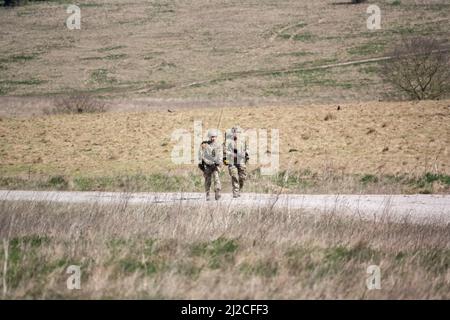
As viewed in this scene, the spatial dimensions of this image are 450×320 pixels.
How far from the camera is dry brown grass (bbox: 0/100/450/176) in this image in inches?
821

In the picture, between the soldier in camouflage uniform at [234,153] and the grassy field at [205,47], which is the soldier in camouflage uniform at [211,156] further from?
the grassy field at [205,47]

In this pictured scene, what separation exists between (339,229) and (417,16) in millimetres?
72415

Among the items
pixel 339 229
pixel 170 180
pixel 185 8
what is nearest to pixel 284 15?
pixel 185 8

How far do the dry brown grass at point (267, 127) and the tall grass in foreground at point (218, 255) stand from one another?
444 inches

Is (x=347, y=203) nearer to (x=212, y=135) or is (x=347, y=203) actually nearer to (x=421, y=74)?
(x=212, y=135)

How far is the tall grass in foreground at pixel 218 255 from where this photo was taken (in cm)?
570

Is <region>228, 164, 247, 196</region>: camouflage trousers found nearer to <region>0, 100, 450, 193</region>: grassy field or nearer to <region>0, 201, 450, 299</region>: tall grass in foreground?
<region>0, 100, 450, 193</region>: grassy field

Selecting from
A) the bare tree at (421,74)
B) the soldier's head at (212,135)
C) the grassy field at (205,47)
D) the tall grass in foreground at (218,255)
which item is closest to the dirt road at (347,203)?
the tall grass in foreground at (218,255)

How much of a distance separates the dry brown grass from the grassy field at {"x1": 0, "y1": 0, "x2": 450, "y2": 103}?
1641 cm

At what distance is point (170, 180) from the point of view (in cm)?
1962

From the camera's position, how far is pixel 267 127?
1033 inches

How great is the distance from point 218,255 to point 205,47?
206 feet

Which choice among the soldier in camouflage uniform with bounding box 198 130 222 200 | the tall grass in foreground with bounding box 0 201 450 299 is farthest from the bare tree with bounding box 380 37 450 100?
the tall grass in foreground with bounding box 0 201 450 299
